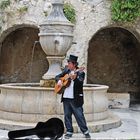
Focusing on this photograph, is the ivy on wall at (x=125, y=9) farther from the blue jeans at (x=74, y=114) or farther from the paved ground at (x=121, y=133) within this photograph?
the blue jeans at (x=74, y=114)

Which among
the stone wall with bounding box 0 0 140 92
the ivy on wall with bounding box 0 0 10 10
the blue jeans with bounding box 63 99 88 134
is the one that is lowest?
the blue jeans with bounding box 63 99 88 134

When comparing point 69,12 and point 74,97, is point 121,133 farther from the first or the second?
point 69,12

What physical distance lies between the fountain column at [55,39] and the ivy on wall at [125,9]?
168 inches

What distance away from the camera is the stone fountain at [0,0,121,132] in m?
8.59

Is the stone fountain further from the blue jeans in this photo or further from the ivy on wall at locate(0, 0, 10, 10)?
the ivy on wall at locate(0, 0, 10, 10)

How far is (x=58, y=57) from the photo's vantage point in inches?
383

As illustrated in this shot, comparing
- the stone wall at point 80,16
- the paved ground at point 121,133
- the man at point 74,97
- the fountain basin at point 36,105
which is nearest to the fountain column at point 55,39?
the fountain basin at point 36,105

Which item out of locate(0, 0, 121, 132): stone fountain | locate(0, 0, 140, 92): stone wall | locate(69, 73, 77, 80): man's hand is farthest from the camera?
locate(0, 0, 140, 92): stone wall

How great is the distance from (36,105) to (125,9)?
6.21 meters

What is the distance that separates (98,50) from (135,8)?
11.1ft

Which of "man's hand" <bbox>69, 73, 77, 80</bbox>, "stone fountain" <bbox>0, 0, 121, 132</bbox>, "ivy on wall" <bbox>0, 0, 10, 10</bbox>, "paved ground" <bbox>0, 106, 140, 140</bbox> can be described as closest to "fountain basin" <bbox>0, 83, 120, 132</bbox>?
"stone fountain" <bbox>0, 0, 121, 132</bbox>

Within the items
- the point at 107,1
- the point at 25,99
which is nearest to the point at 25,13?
the point at 107,1

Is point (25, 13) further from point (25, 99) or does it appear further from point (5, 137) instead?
point (5, 137)

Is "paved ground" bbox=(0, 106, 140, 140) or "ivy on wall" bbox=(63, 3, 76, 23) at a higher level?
"ivy on wall" bbox=(63, 3, 76, 23)
